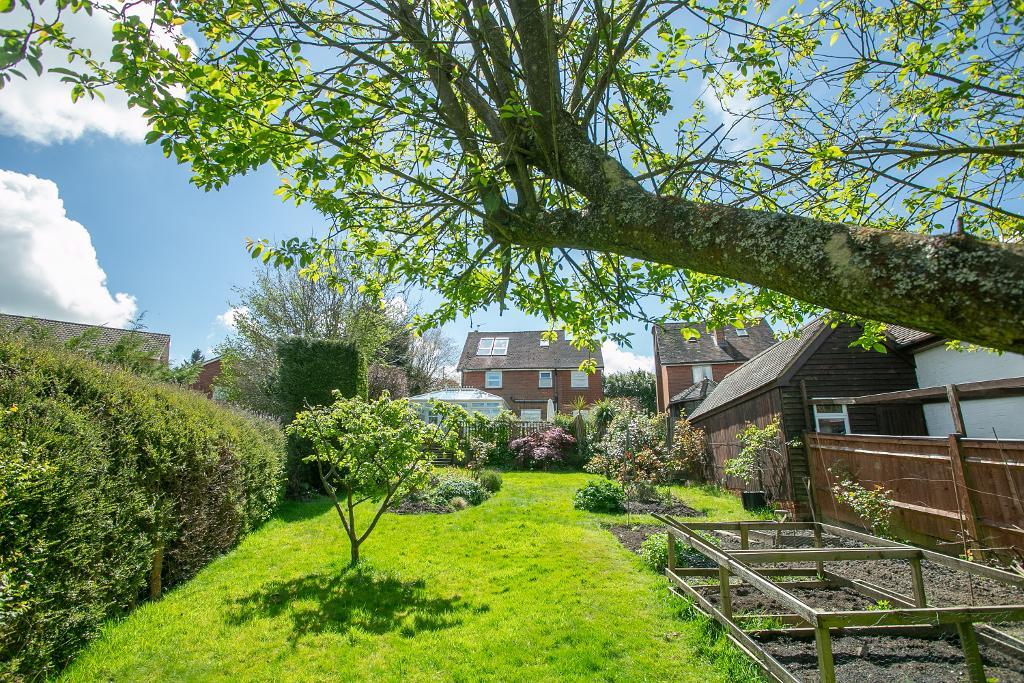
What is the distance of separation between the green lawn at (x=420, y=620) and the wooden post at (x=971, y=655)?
58.4 inches

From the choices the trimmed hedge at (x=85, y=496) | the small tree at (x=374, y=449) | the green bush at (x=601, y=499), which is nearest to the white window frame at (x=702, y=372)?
the green bush at (x=601, y=499)

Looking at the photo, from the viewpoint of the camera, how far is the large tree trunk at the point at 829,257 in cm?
132

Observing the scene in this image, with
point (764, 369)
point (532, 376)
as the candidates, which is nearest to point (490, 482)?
point (764, 369)

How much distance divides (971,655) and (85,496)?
6.96 metres

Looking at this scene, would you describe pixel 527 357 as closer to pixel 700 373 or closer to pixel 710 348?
pixel 700 373

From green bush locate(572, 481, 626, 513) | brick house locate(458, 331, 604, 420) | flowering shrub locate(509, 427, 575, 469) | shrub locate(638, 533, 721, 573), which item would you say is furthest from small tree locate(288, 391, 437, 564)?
brick house locate(458, 331, 604, 420)

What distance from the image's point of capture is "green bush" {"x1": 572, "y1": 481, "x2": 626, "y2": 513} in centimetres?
1159

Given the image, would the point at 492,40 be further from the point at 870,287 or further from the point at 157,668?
the point at 157,668

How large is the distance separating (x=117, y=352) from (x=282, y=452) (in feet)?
13.2

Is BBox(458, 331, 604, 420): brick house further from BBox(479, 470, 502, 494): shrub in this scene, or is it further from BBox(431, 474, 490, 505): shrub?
BBox(431, 474, 490, 505): shrub

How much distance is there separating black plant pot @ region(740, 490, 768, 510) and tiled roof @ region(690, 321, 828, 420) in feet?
9.01

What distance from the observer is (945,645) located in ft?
14.3

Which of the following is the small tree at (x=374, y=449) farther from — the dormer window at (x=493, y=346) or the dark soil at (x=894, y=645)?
the dormer window at (x=493, y=346)

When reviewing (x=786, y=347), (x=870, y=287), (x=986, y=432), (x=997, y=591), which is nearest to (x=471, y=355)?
(x=786, y=347)
